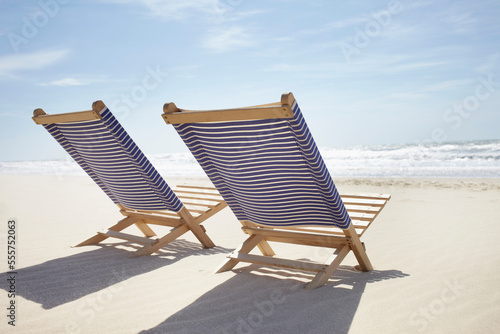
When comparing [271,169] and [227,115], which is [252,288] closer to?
[271,169]

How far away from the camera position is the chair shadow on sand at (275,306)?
2.23m

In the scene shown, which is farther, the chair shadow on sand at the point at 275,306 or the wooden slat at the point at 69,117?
the wooden slat at the point at 69,117

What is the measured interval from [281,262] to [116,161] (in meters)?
1.64

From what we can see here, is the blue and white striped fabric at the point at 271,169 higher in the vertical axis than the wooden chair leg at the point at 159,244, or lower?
higher

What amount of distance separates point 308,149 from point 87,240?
2779 mm

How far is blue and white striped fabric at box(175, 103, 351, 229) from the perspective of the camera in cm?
238

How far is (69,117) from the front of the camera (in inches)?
134

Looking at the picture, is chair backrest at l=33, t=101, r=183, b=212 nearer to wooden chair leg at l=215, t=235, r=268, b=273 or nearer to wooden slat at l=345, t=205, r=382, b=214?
wooden chair leg at l=215, t=235, r=268, b=273

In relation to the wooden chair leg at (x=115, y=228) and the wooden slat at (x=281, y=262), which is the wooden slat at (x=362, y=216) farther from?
the wooden chair leg at (x=115, y=228)

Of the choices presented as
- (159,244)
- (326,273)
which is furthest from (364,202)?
(159,244)

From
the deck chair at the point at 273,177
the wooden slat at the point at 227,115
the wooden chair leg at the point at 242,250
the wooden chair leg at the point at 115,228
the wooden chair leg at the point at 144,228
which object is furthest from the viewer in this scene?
the wooden chair leg at the point at 144,228

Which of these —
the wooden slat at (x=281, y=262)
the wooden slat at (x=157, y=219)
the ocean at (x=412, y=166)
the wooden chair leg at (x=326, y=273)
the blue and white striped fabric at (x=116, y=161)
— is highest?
the blue and white striped fabric at (x=116, y=161)

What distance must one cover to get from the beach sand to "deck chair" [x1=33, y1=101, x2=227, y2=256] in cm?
20

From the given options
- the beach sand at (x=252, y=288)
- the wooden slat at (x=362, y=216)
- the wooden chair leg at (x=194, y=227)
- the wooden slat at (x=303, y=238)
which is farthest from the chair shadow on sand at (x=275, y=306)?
the wooden chair leg at (x=194, y=227)
